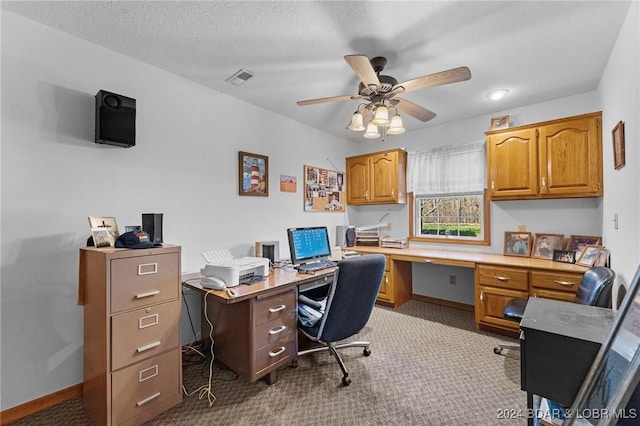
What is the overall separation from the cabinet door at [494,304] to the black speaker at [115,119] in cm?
354

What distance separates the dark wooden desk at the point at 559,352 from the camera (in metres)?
1.12

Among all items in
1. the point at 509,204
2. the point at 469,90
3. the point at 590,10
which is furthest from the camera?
the point at 509,204

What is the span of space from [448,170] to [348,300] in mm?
2656

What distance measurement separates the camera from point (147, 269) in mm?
1696

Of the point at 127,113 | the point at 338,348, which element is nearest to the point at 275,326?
the point at 338,348

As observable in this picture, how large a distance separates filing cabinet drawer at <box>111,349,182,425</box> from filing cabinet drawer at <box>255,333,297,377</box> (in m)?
0.54

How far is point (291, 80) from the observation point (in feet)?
8.46

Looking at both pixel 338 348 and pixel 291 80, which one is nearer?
pixel 338 348

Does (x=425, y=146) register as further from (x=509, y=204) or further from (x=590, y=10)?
(x=590, y=10)

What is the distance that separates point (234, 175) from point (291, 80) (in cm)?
114

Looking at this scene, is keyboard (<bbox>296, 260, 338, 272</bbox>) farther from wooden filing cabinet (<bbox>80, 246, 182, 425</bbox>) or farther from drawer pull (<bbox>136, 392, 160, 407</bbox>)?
drawer pull (<bbox>136, 392, 160, 407</bbox>)

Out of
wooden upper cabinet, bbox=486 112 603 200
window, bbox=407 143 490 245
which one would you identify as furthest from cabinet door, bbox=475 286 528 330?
wooden upper cabinet, bbox=486 112 603 200

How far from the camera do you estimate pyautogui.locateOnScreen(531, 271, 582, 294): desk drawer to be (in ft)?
7.86

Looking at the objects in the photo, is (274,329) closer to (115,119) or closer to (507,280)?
(115,119)
